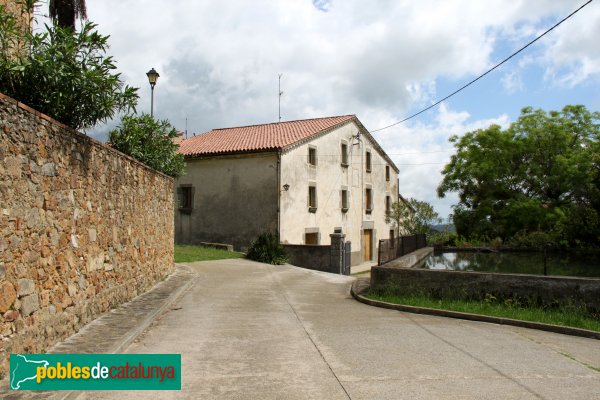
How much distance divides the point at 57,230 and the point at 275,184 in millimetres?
16092

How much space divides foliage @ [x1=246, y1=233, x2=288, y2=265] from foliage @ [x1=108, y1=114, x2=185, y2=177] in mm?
7395

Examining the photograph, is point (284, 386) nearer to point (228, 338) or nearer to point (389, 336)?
point (228, 338)

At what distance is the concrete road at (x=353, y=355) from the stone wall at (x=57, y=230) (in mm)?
1002

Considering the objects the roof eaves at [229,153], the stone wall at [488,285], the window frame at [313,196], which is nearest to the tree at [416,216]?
the window frame at [313,196]

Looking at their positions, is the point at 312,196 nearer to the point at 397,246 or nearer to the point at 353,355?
the point at 397,246

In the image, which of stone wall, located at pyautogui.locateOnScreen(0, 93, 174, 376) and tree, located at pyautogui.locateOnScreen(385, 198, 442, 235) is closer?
stone wall, located at pyautogui.locateOnScreen(0, 93, 174, 376)

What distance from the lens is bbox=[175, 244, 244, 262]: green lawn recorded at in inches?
722

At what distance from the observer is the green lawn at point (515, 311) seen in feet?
27.5

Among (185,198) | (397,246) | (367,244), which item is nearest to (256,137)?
(185,198)

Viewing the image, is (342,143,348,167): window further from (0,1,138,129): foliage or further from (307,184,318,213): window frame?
(0,1,138,129): foliage

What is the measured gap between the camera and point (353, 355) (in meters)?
6.04

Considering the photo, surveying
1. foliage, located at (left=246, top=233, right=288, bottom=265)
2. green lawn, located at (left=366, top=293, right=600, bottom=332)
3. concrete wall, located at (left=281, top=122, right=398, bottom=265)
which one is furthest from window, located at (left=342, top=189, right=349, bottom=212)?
green lawn, located at (left=366, top=293, right=600, bottom=332)

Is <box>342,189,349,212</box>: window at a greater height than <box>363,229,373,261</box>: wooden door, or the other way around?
<box>342,189,349,212</box>: window

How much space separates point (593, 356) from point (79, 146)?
7435 mm
